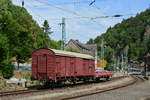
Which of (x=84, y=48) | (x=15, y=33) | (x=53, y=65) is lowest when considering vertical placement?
(x=53, y=65)

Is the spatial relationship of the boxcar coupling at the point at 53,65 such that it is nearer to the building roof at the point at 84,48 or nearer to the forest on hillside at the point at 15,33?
the forest on hillside at the point at 15,33

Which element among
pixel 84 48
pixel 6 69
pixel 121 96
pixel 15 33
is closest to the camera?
pixel 121 96

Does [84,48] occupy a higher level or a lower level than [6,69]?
higher

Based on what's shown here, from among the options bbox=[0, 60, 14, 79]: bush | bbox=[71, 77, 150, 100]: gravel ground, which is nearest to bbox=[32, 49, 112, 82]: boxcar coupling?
bbox=[71, 77, 150, 100]: gravel ground

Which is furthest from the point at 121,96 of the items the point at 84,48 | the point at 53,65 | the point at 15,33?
the point at 84,48

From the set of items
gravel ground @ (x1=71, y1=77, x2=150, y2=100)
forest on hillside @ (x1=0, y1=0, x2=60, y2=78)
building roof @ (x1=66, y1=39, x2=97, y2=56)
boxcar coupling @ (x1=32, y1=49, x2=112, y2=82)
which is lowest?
gravel ground @ (x1=71, y1=77, x2=150, y2=100)

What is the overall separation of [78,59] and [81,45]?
352 ft

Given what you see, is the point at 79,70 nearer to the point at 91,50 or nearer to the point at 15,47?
the point at 15,47

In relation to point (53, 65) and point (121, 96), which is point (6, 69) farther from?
point (121, 96)

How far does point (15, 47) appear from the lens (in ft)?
206

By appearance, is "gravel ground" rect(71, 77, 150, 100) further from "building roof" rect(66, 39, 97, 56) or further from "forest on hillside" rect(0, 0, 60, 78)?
"building roof" rect(66, 39, 97, 56)

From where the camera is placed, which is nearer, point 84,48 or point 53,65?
point 53,65

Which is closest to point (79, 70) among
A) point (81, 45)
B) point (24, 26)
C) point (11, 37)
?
point (11, 37)

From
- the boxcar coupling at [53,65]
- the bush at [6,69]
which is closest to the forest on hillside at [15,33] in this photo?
the bush at [6,69]
